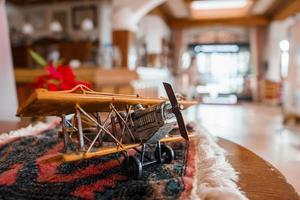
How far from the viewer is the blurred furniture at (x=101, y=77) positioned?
11.0ft

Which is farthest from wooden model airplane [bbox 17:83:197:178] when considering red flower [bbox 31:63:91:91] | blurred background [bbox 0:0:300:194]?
red flower [bbox 31:63:91:91]

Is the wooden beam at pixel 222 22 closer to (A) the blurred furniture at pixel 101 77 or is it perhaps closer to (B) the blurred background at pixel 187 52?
(B) the blurred background at pixel 187 52

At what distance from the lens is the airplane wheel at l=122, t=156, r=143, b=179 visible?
638 mm

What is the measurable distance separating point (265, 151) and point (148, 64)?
15.6 feet

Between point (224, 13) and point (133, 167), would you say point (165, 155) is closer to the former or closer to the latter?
point (133, 167)

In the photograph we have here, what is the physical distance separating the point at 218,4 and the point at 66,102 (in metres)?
8.44

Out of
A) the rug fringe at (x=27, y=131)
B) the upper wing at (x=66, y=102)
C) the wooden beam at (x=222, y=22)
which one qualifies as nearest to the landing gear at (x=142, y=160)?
the upper wing at (x=66, y=102)

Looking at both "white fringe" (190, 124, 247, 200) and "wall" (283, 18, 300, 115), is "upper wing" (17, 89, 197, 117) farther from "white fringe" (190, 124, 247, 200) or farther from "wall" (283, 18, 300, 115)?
"wall" (283, 18, 300, 115)

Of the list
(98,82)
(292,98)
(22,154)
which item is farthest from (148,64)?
(22,154)

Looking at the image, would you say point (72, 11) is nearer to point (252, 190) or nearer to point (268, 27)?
point (268, 27)

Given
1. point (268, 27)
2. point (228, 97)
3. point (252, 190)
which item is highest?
point (268, 27)

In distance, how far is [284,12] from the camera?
7.86m

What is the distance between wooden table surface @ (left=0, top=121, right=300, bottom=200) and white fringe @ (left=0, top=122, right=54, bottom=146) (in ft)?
2.33

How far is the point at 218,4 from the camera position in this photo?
27.5 feet
